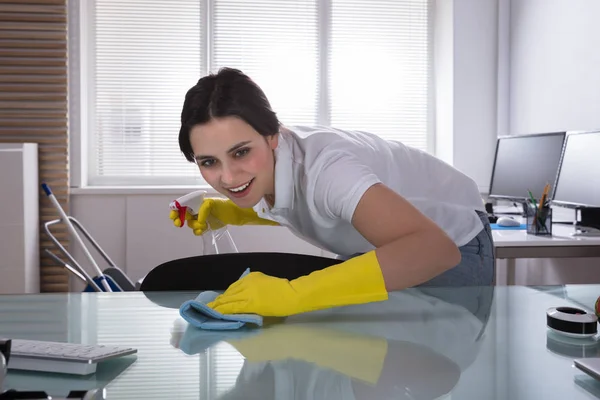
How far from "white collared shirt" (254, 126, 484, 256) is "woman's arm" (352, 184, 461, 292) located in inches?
1.3

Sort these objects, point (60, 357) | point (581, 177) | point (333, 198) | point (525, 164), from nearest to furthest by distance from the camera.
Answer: point (60, 357) → point (333, 198) → point (581, 177) → point (525, 164)

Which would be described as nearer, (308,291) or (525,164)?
(308,291)

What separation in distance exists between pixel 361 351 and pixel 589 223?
95.6 inches

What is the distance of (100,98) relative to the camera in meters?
4.92

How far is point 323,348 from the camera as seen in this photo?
93cm

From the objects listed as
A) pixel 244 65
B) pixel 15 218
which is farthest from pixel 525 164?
pixel 15 218

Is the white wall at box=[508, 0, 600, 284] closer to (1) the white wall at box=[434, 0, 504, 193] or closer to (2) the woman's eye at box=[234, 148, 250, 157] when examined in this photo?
(1) the white wall at box=[434, 0, 504, 193]

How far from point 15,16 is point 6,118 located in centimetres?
69

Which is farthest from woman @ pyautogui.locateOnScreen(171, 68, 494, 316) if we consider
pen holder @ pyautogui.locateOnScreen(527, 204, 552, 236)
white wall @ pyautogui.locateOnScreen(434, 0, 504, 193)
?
white wall @ pyautogui.locateOnScreen(434, 0, 504, 193)

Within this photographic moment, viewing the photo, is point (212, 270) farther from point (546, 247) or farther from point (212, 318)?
point (546, 247)

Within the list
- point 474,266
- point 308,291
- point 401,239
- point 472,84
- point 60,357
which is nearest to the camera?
point 60,357

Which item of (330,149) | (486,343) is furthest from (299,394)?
(330,149)

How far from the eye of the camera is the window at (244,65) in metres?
4.91

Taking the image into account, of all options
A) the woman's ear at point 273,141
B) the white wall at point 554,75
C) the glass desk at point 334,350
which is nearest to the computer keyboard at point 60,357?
the glass desk at point 334,350
